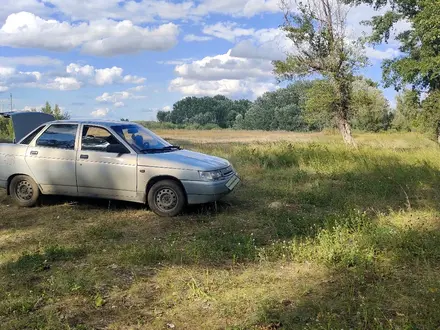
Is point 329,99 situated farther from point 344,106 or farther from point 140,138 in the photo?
point 140,138

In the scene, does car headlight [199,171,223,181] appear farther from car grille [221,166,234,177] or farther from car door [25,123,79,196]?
car door [25,123,79,196]

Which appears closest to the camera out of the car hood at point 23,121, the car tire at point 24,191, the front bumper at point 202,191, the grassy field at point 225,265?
the grassy field at point 225,265

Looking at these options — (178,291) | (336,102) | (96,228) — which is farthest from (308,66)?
(178,291)

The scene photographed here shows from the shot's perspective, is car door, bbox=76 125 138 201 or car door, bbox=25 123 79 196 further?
car door, bbox=25 123 79 196

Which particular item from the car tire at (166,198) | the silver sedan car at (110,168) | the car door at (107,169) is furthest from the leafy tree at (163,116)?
the car tire at (166,198)

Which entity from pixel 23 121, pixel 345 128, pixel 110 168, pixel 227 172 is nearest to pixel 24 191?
pixel 110 168

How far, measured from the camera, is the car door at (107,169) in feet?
25.0

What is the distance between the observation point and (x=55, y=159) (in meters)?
7.93

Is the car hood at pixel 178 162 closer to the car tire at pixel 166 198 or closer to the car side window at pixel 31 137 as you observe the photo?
the car tire at pixel 166 198

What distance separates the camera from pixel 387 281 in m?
4.53

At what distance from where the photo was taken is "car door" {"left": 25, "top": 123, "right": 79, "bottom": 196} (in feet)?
25.8

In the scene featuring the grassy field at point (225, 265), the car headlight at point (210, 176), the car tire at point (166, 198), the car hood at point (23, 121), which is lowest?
the grassy field at point (225, 265)

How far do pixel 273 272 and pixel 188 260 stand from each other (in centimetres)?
108

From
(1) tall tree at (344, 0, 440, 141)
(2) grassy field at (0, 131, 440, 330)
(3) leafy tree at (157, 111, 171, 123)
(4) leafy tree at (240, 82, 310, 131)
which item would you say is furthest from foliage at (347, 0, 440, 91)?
(3) leafy tree at (157, 111, 171, 123)
